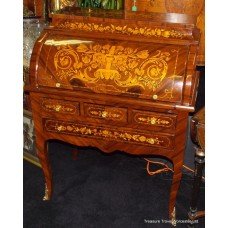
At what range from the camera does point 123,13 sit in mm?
2326

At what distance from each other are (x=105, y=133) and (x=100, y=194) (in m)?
0.74

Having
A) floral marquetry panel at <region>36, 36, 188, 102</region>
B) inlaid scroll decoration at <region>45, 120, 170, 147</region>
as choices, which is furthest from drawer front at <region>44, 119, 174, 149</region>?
floral marquetry panel at <region>36, 36, 188, 102</region>

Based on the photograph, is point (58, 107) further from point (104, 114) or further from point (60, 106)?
point (104, 114)

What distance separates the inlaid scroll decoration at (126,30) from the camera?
80.5 inches

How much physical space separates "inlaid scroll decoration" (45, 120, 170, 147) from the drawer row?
66mm

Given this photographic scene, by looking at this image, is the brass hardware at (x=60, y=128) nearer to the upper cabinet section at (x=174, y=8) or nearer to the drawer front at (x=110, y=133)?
the drawer front at (x=110, y=133)

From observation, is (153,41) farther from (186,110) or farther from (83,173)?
(83,173)

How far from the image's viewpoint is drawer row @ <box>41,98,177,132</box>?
1994 mm

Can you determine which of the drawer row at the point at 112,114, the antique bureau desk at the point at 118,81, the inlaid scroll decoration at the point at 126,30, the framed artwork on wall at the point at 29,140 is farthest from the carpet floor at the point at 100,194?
the inlaid scroll decoration at the point at 126,30

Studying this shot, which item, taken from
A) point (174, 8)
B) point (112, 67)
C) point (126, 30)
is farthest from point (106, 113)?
point (174, 8)

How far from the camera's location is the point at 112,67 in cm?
202

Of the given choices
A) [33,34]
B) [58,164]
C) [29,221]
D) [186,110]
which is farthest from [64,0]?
[29,221]

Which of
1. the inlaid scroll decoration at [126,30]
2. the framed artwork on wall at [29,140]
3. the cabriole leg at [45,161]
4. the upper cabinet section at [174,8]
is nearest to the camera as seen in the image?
the inlaid scroll decoration at [126,30]

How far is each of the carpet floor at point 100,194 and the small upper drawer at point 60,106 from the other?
31.7 inches
